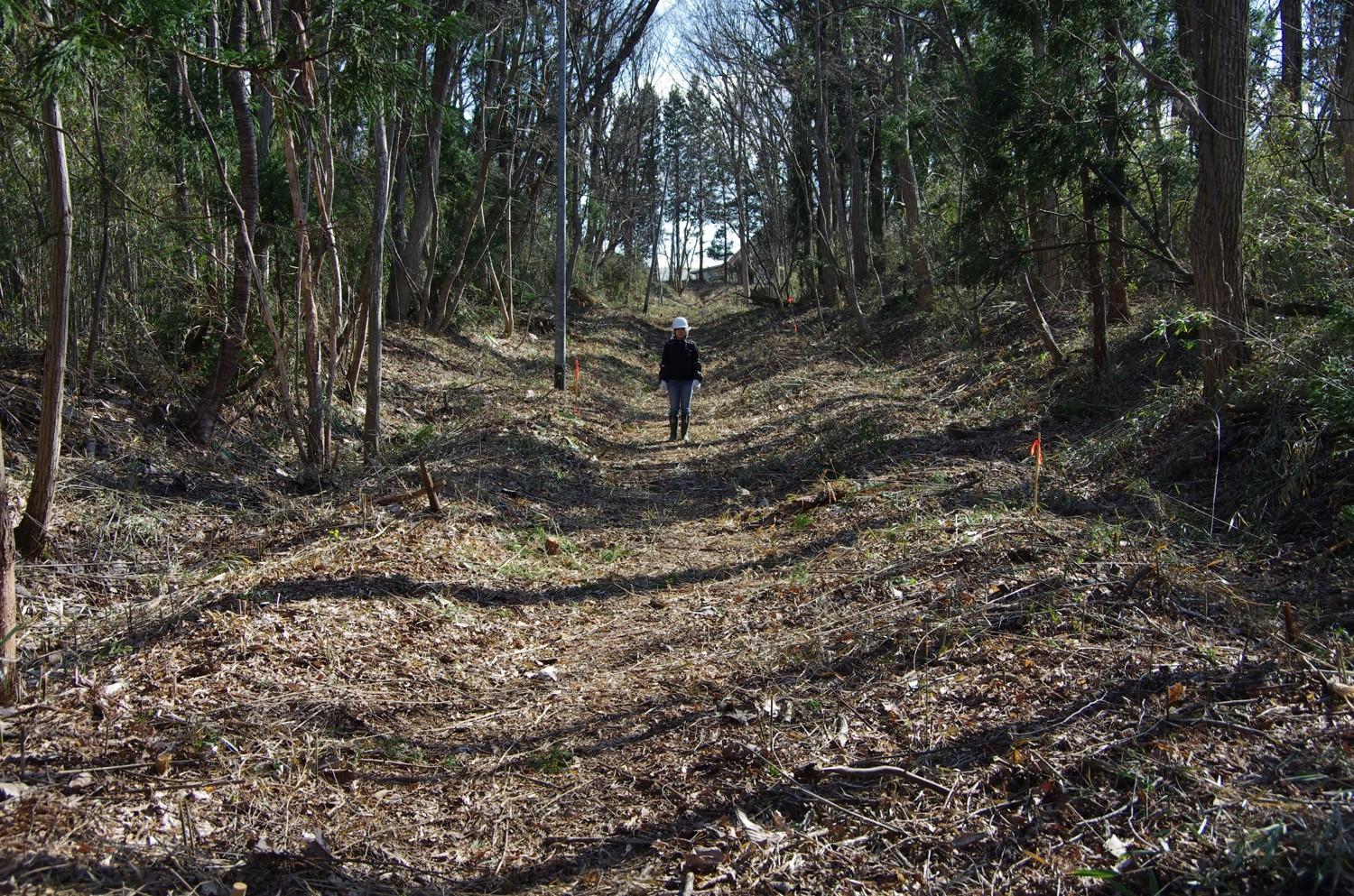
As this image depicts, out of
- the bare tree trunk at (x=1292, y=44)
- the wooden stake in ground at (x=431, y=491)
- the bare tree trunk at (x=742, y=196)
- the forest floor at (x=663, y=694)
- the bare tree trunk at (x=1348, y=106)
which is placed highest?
the bare tree trunk at (x=742, y=196)

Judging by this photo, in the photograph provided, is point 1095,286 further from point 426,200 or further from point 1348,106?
point 426,200

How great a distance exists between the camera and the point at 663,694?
15.0ft

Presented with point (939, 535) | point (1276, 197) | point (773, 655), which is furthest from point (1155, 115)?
point (773, 655)

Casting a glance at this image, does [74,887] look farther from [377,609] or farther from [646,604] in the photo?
[646,604]

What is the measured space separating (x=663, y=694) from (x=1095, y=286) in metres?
7.68

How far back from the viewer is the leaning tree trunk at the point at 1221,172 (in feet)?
23.9

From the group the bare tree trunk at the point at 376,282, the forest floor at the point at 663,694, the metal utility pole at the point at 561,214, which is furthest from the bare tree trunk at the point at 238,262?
the metal utility pole at the point at 561,214

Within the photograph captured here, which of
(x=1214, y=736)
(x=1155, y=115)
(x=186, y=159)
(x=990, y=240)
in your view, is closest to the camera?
(x=1214, y=736)

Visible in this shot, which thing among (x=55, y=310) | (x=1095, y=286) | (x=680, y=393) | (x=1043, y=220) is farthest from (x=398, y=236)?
(x=55, y=310)

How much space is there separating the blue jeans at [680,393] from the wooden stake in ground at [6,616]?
8915 millimetres

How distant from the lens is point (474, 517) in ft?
24.5

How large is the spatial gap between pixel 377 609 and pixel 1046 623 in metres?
3.84

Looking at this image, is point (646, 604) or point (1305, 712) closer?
point (1305, 712)

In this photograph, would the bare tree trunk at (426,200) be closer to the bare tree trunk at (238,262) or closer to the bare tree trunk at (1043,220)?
the bare tree trunk at (238,262)
